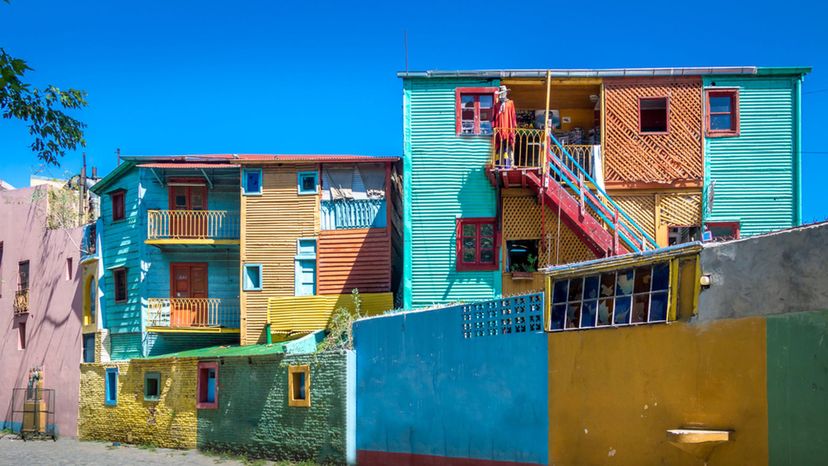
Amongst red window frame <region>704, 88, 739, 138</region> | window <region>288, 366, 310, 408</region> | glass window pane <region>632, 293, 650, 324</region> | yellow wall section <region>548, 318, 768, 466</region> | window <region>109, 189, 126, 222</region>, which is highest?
red window frame <region>704, 88, 739, 138</region>

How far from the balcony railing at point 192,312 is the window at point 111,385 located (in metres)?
1.80

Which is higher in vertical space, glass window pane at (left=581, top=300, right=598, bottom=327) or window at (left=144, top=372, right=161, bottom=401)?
glass window pane at (left=581, top=300, right=598, bottom=327)

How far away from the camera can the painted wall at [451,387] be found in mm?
16828

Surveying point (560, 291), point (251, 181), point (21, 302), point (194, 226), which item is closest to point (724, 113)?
point (560, 291)

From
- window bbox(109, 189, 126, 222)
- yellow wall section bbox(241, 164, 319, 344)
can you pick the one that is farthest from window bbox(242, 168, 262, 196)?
window bbox(109, 189, 126, 222)

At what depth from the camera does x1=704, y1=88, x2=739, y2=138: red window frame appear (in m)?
24.5

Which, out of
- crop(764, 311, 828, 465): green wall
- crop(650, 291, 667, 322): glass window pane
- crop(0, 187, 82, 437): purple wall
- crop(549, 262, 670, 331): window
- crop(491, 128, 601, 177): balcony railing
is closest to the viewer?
crop(764, 311, 828, 465): green wall

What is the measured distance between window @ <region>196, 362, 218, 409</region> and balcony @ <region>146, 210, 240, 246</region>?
4.35 m

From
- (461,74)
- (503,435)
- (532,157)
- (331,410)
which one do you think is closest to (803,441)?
(503,435)

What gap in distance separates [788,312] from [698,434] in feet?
7.07

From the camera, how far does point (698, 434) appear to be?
41.9 feet

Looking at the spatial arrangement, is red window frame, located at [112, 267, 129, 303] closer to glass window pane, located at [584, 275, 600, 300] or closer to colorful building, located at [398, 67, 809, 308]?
colorful building, located at [398, 67, 809, 308]

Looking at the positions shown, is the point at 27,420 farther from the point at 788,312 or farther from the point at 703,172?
the point at 788,312

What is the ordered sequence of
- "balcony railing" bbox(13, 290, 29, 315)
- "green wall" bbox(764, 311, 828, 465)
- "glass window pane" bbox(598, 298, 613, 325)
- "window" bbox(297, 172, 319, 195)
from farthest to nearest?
"balcony railing" bbox(13, 290, 29, 315) < "window" bbox(297, 172, 319, 195) < "glass window pane" bbox(598, 298, 613, 325) < "green wall" bbox(764, 311, 828, 465)
